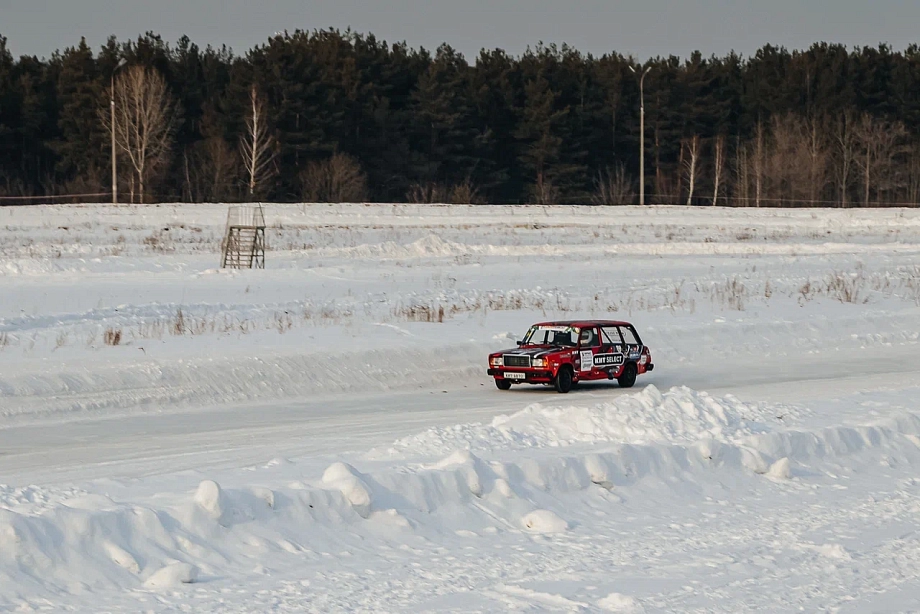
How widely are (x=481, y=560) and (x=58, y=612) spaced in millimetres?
2793

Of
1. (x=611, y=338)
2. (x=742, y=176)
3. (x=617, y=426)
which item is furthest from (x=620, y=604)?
(x=742, y=176)

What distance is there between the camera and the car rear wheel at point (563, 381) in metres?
18.4

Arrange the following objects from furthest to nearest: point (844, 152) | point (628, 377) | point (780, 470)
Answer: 1. point (844, 152)
2. point (628, 377)
3. point (780, 470)

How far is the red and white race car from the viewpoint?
1836cm

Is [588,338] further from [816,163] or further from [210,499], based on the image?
[816,163]

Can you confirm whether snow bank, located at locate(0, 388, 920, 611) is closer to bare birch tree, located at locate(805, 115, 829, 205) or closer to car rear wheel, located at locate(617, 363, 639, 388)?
car rear wheel, located at locate(617, 363, 639, 388)

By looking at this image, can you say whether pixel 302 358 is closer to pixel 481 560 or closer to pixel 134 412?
pixel 134 412

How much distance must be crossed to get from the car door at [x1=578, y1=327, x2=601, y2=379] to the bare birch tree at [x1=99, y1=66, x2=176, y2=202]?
2172 inches

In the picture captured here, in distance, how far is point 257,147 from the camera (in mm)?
80688

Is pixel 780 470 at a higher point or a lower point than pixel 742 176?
lower

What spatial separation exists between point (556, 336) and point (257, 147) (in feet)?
209

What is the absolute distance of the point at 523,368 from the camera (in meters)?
18.3

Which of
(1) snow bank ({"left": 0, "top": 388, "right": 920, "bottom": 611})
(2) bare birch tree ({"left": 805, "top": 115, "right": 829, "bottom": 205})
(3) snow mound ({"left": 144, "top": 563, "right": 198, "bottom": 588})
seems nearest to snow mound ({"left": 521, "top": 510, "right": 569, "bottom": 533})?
(1) snow bank ({"left": 0, "top": 388, "right": 920, "bottom": 611})

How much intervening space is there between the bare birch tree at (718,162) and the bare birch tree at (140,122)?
121 ft
